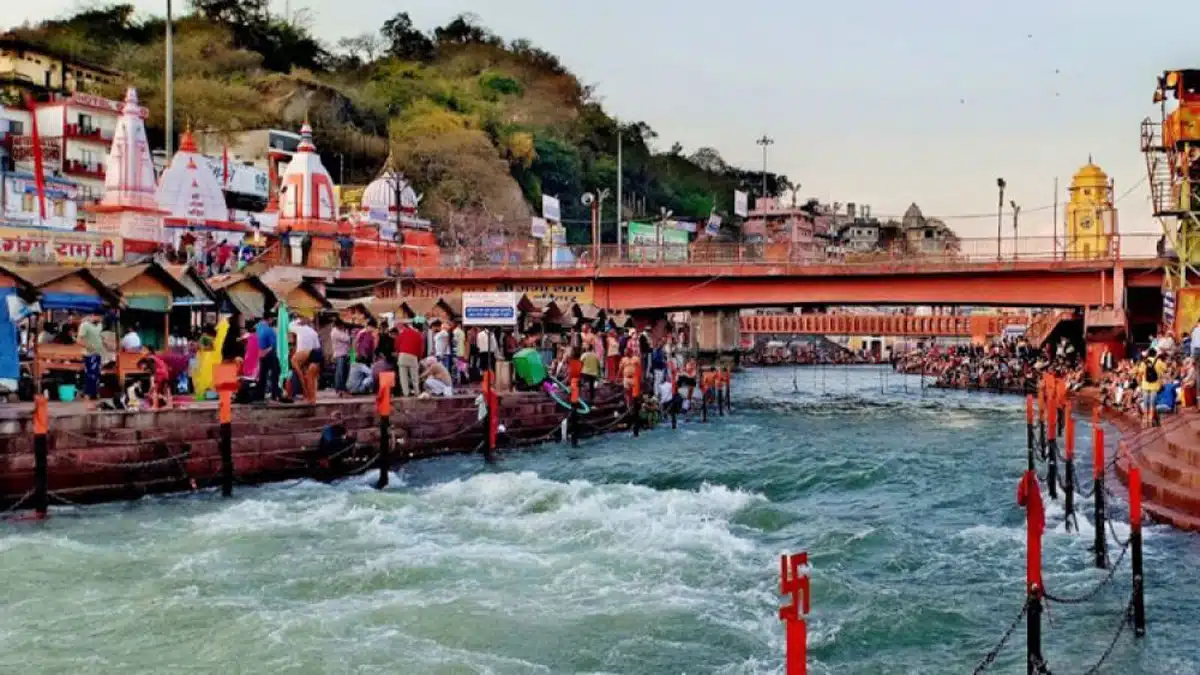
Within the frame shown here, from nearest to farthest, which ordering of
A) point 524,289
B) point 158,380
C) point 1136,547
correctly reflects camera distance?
point 1136,547
point 158,380
point 524,289

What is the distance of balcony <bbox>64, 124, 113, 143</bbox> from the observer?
192 feet

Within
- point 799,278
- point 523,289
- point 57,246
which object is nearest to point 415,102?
point 523,289

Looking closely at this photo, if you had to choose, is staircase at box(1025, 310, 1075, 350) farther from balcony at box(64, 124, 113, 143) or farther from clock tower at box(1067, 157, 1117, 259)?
balcony at box(64, 124, 113, 143)

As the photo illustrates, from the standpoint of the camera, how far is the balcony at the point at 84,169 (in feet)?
189

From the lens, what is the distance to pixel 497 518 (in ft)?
59.7

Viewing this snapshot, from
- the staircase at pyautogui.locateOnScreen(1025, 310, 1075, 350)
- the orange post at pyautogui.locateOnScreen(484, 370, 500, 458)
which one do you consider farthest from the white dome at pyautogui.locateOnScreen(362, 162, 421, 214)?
the orange post at pyautogui.locateOnScreen(484, 370, 500, 458)

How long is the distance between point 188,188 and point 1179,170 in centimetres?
3698

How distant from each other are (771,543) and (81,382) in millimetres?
14287

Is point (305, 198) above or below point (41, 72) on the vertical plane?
below

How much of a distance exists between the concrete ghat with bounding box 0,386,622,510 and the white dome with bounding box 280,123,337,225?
98.8 ft

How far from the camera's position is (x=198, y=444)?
19766 mm

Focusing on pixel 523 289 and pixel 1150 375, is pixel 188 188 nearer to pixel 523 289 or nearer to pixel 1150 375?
pixel 523 289

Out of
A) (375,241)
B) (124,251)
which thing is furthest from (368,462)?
(375,241)

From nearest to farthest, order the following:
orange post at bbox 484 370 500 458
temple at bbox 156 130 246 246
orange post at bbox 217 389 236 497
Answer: orange post at bbox 217 389 236 497 < orange post at bbox 484 370 500 458 < temple at bbox 156 130 246 246
